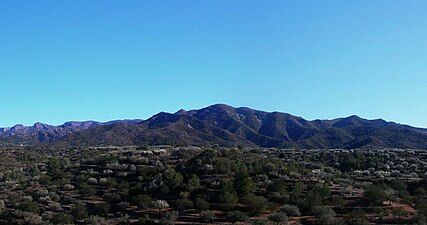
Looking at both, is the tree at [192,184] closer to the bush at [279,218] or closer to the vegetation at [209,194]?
the vegetation at [209,194]

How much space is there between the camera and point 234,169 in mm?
34688

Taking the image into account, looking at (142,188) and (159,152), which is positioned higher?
(159,152)

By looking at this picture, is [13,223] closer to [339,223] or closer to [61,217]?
[61,217]

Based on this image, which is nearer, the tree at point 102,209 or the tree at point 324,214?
the tree at point 324,214

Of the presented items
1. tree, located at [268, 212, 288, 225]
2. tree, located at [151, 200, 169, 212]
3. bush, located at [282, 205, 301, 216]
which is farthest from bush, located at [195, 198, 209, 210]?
tree, located at [268, 212, 288, 225]

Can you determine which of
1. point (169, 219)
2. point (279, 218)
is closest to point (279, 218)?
point (279, 218)

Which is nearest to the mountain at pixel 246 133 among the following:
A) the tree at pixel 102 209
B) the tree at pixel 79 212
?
the tree at pixel 102 209

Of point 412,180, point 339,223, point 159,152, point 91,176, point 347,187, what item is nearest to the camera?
point 339,223

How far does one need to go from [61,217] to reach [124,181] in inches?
386

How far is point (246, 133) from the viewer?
13538 centimetres

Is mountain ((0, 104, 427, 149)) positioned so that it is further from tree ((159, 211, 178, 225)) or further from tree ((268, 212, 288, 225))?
tree ((268, 212, 288, 225))

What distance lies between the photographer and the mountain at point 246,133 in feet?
363

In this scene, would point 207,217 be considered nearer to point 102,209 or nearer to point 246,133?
point 102,209

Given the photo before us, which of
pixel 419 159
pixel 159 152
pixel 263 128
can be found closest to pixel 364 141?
pixel 263 128
